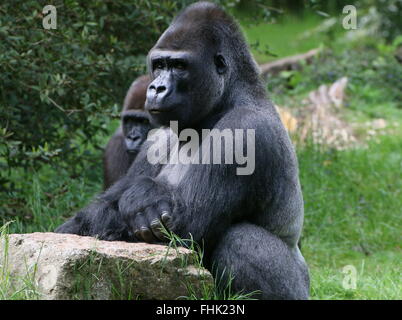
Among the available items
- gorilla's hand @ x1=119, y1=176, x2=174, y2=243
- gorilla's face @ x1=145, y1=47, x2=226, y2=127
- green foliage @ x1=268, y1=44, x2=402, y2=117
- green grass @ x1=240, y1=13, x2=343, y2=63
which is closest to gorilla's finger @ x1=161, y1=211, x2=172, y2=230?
gorilla's hand @ x1=119, y1=176, x2=174, y2=243

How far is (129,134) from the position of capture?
6.62m

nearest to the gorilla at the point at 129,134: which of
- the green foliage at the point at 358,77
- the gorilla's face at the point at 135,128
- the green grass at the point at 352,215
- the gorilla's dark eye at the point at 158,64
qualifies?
the gorilla's face at the point at 135,128

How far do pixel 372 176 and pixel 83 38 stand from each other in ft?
11.2

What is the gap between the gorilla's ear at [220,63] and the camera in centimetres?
443

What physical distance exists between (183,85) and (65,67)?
6.73ft

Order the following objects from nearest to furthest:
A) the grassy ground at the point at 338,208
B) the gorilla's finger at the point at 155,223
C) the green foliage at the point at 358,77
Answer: the gorilla's finger at the point at 155,223 < the grassy ground at the point at 338,208 < the green foliage at the point at 358,77

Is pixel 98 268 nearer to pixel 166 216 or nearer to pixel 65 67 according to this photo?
pixel 166 216

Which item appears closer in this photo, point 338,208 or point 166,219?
point 166,219

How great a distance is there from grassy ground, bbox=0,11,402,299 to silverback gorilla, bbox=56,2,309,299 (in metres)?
0.73

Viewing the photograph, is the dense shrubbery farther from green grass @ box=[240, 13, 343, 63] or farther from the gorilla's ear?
green grass @ box=[240, 13, 343, 63]

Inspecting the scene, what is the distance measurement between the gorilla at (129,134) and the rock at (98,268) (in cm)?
262

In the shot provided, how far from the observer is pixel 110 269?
144 inches

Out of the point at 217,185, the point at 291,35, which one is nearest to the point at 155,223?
the point at 217,185

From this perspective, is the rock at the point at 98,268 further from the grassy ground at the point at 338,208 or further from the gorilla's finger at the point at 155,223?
the grassy ground at the point at 338,208
